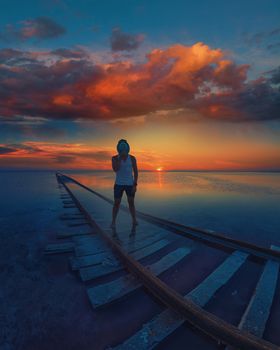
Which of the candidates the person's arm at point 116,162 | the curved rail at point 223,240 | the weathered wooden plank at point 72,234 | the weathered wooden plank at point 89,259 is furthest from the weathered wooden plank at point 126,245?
the person's arm at point 116,162

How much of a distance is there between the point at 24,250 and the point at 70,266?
180 cm

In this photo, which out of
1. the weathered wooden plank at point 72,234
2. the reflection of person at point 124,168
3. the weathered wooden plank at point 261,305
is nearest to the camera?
the weathered wooden plank at point 261,305

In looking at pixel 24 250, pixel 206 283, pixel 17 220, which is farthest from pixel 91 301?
pixel 17 220

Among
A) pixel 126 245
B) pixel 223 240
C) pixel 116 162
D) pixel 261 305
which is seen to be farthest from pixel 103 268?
pixel 223 240

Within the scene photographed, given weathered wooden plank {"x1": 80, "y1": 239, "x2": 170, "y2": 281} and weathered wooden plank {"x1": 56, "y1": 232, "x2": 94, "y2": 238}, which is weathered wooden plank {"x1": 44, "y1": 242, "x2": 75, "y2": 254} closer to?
weathered wooden plank {"x1": 56, "y1": 232, "x2": 94, "y2": 238}

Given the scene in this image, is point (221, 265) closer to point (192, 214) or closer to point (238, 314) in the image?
point (238, 314)

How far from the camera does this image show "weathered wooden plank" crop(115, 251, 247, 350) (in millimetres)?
2045

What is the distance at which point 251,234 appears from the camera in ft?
22.5

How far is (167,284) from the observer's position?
3.32 meters

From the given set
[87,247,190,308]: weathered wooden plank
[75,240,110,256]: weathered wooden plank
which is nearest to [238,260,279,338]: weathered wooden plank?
[87,247,190,308]: weathered wooden plank

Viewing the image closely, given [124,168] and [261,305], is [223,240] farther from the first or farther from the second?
[124,168]

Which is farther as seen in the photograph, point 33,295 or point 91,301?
point 33,295

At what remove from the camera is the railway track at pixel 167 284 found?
212 cm

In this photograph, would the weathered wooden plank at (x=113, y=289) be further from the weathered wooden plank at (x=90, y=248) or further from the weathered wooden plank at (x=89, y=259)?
the weathered wooden plank at (x=90, y=248)
